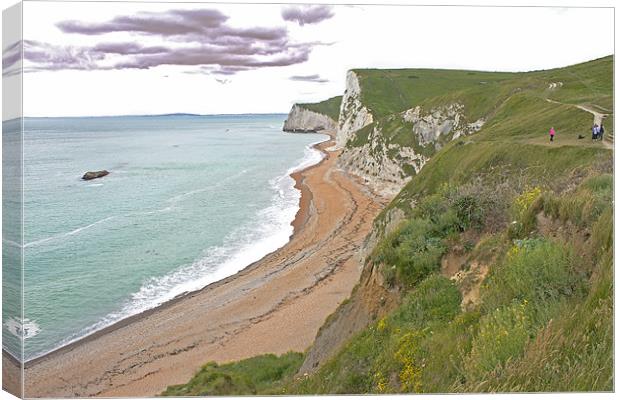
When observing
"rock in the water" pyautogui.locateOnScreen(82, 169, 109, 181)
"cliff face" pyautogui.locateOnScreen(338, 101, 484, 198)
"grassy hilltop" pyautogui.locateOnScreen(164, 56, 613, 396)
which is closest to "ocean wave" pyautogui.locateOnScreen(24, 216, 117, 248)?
"rock in the water" pyautogui.locateOnScreen(82, 169, 109, 181)

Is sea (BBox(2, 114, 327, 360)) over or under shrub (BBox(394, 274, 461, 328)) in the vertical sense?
under

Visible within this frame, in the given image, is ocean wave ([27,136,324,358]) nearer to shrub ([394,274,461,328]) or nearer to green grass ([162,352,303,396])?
green grass ([162,352,303,396])

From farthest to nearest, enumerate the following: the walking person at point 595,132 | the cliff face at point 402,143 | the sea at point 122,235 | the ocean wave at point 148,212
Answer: the cliff face at point 402,143, the ocean wave at point 148,212, the sea at point 122,235, the walking person at point 595,132

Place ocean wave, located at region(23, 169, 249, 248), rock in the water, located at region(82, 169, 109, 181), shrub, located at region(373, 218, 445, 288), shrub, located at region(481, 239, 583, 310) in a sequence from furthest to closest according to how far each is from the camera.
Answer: rock in the water, located at region(82, 169, 109, 181)
ocean wave, located at region(23, 169, 249, 248)
shrub, located at region(373, 218, 445, 288)
shrub, located at region(481, 239, 583, 310)

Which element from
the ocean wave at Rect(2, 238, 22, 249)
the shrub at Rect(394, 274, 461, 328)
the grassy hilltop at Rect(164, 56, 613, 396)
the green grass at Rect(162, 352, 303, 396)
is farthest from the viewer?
the green grass at Rect(162, 352, 303, 396)

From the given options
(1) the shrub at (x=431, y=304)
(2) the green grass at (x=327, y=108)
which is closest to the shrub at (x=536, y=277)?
(1) the shrub at (x=431, y=304)

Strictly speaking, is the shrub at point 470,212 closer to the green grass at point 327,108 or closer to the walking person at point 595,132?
the walking person at point 595,132

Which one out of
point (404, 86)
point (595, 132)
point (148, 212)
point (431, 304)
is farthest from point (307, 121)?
point (431, 304)
